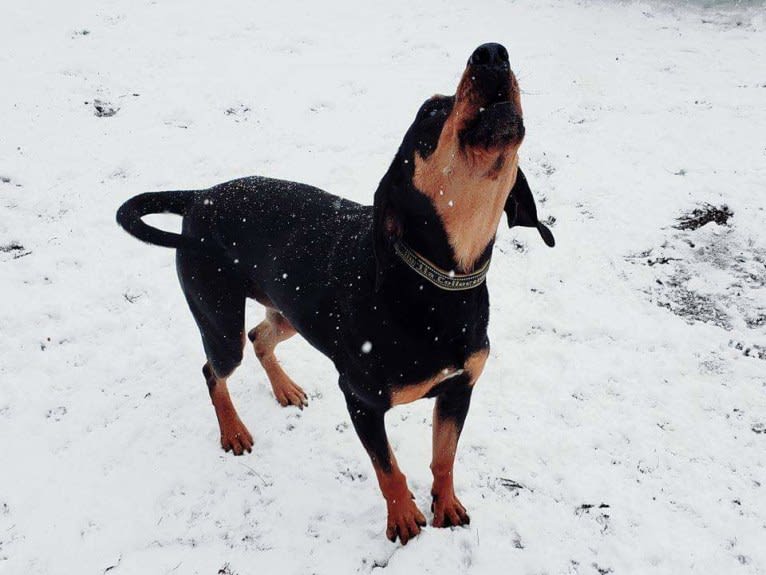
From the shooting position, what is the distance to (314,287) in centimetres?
282

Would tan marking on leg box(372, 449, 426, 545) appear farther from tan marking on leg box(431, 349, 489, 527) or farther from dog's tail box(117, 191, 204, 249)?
dog's tail box(117, 191, 204, 249)

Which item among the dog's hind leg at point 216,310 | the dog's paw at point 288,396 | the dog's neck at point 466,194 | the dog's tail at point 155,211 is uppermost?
the dog's neck at point 466,194

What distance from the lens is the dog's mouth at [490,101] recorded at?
1840 mm

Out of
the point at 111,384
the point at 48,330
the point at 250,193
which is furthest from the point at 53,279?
the point at 250,193

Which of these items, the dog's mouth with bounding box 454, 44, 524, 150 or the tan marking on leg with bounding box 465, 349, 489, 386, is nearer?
the dog's mouth with bounding box 454, 44, 524, 150

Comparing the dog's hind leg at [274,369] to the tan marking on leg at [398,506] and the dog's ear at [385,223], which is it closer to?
the tan marking on leg at [398,506]

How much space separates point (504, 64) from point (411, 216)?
2.18 ft

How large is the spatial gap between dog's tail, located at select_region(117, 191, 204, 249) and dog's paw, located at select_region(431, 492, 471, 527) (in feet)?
6.13

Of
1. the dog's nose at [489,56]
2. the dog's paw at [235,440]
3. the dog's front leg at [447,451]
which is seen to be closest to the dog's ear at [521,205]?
the dog's nose at [489,56]

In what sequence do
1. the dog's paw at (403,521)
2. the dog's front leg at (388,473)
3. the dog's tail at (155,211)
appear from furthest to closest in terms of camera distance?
the dog's paw at (403,521) → the dog's tail at (155,211) → the dog's front leg at (388,473)

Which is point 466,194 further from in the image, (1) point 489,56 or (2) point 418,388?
(2) point 418,388

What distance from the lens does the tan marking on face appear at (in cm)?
193

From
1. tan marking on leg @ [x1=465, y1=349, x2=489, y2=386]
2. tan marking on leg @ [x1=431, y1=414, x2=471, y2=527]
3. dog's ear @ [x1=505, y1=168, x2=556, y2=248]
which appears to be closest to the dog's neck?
dog's ear @ [x1=505, y1=168, x2=556, y2=248]

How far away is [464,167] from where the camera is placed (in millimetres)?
2004
